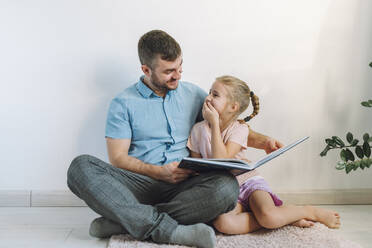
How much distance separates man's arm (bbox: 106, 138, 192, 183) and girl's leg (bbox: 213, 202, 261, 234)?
0.79ft

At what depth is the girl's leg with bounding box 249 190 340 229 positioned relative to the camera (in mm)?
1904

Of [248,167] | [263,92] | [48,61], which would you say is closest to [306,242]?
[248,167]

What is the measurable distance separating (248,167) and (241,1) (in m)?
1.06

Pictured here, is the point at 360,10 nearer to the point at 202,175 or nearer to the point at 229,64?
the point at 229,64

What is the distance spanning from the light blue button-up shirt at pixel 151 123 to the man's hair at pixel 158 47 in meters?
0.14

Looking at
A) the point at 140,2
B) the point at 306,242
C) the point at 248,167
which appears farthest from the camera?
the point at 140,2

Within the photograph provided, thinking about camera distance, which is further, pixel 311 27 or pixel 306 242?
pixel 311 27

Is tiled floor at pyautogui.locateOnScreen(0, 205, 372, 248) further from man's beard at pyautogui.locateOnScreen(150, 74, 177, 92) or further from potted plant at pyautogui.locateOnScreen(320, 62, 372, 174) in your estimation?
man's beard at pyautogui.locateOnScreen(150, 74, 177, 92)

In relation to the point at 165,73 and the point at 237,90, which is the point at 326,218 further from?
the point at 165,73

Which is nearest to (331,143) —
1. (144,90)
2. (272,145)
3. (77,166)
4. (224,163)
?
(272,145)

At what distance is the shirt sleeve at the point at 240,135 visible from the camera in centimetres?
204

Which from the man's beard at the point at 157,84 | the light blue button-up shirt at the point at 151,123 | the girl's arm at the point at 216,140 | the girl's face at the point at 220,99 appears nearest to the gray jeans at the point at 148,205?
the girl's arm at the point at 216,140

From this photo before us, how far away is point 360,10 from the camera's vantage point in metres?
2.43

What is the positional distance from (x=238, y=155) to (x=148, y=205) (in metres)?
0.50
